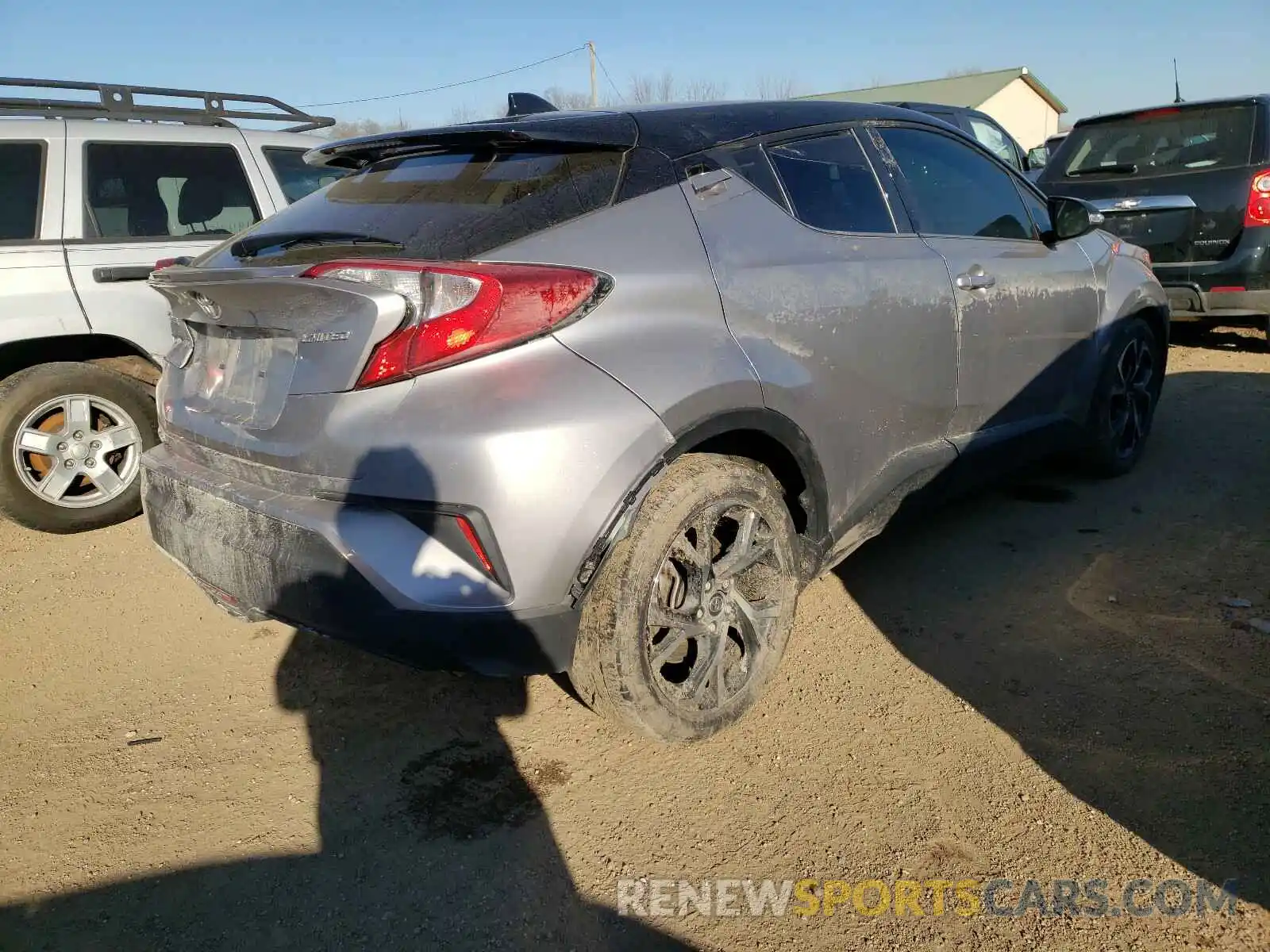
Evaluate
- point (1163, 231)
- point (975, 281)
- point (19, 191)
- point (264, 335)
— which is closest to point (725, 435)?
point (264, 335)

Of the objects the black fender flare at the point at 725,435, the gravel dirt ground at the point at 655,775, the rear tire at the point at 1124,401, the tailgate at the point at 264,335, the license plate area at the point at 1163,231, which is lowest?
the gravel dirt ground at the point at 655,775

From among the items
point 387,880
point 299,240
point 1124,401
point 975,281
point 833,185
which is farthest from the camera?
point 1124,401

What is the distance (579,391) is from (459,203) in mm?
639

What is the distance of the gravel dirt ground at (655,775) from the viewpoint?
215 centimetres

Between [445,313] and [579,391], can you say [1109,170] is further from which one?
[445,313]

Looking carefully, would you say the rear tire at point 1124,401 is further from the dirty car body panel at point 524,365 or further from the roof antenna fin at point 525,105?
the roof antenna fin at point 525,105

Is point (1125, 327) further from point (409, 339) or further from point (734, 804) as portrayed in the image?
point (409, 339)

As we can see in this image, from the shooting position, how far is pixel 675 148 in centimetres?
263

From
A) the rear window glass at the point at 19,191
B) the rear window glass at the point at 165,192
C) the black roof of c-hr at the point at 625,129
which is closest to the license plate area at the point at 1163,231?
the black roof of c-hr at the point at 625,129

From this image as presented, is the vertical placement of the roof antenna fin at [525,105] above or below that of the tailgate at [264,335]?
above

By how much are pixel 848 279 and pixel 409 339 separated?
146cm

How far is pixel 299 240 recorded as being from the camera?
2555 mm

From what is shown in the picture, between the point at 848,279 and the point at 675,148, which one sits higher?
the point at 675,148

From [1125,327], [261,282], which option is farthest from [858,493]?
[1125,327]
